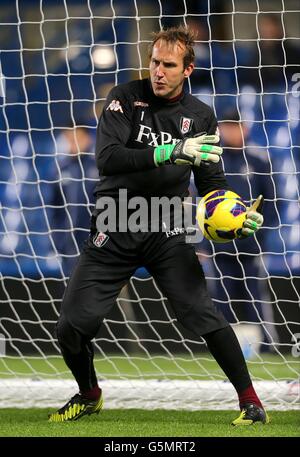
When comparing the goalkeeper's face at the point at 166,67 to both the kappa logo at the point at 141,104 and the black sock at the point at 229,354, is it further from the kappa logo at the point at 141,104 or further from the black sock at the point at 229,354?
Result: the black sock at the point at 229,354

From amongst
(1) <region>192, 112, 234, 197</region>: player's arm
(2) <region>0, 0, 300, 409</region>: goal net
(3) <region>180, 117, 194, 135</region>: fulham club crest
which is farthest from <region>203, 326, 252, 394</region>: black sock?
(2) <region>0, 0, 300, 409</region>: goal net

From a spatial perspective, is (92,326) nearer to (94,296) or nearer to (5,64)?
(94,296)

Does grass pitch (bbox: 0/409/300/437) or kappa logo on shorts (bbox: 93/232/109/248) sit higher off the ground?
kappa logo on shorts (bbox: 93/232/109/248)

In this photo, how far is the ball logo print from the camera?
14.9 feet

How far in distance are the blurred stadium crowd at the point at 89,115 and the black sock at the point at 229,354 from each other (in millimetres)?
2218

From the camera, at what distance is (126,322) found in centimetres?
647

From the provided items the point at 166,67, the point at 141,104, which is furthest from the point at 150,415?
the point at 166,67

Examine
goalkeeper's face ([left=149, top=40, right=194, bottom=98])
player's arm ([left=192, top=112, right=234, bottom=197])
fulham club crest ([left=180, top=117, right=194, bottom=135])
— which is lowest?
player's arm ([left=192, top=112, right=234, bottom=197])

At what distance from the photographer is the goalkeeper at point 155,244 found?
15.1 feet

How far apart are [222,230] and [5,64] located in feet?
11.2

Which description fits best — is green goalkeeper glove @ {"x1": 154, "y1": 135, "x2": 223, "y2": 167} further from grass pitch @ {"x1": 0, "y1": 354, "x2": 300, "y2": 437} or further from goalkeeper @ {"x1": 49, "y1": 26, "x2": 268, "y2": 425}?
grass pitch @ {"x1": 0, "y1": 354, "x2": 300, "y2": 437}

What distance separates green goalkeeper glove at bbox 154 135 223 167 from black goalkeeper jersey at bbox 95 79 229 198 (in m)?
0.18

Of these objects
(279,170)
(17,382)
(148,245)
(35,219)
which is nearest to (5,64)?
(35,219)

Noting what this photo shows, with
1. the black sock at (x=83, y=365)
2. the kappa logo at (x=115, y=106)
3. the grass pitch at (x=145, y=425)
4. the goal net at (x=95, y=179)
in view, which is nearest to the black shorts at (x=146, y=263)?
the black sock at (x=83, y=365)
